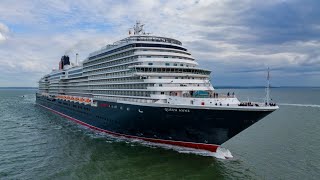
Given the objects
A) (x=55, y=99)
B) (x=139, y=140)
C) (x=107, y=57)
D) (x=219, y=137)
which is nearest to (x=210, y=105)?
(x=219, y=137)

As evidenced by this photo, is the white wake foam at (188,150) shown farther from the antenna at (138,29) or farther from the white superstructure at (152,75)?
the antenna at (138,29)

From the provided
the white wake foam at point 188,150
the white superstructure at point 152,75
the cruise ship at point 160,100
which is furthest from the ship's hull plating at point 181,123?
the white superstructure at point 152,75

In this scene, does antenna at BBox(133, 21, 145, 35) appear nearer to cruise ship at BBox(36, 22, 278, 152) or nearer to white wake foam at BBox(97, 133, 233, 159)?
cruise ship at BBox(36, 22, 278, 152)

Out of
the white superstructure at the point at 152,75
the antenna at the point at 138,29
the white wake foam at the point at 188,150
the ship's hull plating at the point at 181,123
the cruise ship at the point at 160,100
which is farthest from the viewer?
the antenna at the point at 138,29

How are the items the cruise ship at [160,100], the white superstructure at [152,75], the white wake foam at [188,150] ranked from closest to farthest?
1. the cruise ship at [160,100]
2. the white wake foam at [188,150]
3. the white superstructure at [152,75]

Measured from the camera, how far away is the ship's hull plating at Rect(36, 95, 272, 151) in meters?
27.2

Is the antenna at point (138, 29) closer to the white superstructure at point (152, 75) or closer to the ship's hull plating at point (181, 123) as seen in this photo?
the white superstructure at point (152, 75)

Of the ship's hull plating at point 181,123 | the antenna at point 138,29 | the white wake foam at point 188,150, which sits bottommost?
the white wake foam at point 188,150

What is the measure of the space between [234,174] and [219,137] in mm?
4619

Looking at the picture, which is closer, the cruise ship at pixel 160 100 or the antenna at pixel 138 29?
the cruise ship at pixel 160 100

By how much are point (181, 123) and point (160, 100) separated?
367cm

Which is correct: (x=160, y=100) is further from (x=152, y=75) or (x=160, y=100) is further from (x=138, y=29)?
(x=138, y=29)

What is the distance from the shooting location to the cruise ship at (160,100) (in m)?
27.6

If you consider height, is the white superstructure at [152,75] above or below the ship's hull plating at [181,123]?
above
